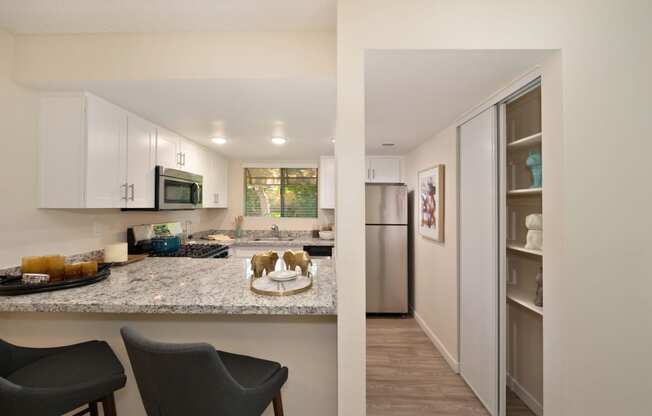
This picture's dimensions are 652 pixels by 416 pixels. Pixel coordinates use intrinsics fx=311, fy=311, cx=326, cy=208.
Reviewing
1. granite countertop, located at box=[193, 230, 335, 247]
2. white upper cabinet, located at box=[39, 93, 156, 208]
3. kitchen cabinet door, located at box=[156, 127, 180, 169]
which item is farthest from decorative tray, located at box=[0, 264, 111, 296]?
granite countertop, located at box=[193, 230, 335, 247]

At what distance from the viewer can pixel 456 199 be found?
268 cm

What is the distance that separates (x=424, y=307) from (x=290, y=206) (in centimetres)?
247

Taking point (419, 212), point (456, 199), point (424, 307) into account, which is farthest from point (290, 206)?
point (456, 199)

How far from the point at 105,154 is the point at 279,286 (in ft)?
5.41

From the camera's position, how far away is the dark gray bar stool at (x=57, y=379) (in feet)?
3.47

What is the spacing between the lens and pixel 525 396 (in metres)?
2.23

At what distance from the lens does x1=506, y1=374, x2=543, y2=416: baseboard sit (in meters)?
2.11

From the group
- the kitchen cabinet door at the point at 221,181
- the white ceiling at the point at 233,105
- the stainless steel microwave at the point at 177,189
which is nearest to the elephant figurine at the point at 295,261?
the white ceiling at the point at 233,105

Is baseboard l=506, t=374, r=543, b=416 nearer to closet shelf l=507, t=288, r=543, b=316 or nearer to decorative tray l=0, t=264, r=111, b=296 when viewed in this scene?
closet shelf l=507, t=288, r=543, b=316

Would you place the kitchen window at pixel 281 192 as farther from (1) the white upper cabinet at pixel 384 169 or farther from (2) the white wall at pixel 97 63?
(2) the white wall at pixel 97 63

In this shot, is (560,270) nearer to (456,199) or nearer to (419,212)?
(456,199)

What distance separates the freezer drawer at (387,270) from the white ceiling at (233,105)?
1.46m

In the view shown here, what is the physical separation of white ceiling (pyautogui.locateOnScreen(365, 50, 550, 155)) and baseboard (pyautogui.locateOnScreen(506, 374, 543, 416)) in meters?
2.09

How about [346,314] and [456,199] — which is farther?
[456,199]
